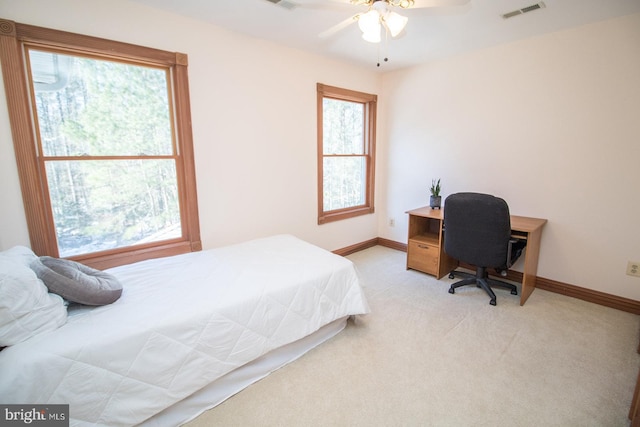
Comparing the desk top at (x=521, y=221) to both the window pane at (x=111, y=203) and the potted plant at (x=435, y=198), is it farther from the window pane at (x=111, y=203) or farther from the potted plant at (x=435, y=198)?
the window pane at (x=111, y=203)

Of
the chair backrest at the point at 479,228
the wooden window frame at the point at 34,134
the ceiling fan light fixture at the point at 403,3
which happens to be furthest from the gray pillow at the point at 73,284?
the chair backrest at the point at 479,228

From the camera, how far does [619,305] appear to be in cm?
257

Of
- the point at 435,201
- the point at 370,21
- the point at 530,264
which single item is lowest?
the point at 530,264

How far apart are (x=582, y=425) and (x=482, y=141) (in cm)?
262

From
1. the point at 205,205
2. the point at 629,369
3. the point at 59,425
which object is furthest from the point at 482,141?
the point at 59,425

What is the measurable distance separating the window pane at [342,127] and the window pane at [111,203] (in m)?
1.90

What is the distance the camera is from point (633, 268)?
8.20 ft

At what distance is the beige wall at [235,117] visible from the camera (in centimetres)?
190

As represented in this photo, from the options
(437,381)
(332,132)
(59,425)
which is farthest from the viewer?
(332,132)

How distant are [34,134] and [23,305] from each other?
1266 mm

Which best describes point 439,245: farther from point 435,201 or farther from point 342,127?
point 342,127

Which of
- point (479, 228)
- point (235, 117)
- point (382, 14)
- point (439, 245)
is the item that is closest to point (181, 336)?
point (235, 117)

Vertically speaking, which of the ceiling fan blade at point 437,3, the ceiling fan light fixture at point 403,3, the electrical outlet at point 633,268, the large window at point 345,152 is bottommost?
the electrical outlet at point 633,268

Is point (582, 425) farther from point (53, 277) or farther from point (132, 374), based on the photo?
point (53, 277)
